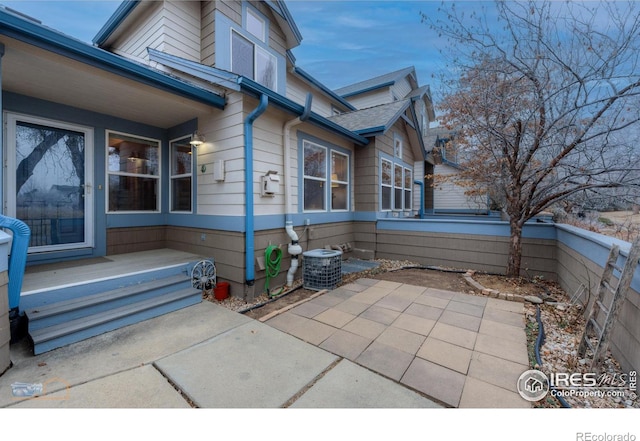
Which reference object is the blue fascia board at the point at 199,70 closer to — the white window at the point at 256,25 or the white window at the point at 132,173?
the white window at the point at 132,173

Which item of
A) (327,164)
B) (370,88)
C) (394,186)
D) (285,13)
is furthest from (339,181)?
(370,88)

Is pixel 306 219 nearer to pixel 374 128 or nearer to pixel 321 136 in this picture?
pixel 321 136

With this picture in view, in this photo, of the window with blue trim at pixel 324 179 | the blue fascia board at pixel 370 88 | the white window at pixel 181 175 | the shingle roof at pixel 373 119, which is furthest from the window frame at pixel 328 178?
the blue fascia board at pixel 370 88

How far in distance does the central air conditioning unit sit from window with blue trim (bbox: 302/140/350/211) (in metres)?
1.17

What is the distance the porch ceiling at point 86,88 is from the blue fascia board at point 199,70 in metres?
0.44

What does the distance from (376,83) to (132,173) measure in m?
10.6

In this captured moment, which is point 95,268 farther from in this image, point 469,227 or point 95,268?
point 469,227

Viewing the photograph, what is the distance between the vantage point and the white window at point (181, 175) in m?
4.85

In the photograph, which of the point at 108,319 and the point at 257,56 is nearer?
the point at 108,319

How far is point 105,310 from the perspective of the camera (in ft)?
9.84

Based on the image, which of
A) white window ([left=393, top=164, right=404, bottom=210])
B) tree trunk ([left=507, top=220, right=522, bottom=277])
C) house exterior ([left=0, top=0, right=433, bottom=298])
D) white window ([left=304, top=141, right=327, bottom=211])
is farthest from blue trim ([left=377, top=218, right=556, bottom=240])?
white window ([left=304, top=141, right=327, bottom=211])

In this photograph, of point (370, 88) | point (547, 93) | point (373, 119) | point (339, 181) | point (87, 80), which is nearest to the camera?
point (87, 80)

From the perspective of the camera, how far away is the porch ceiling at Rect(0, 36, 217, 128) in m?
2.82
